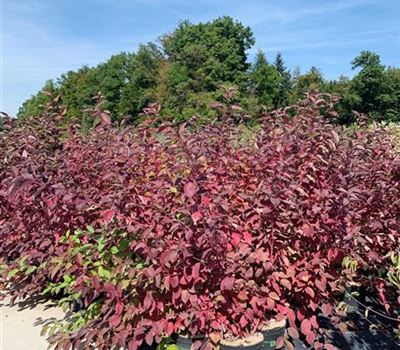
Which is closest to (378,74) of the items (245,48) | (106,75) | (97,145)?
(245,48)

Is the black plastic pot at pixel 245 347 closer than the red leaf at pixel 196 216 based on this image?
No

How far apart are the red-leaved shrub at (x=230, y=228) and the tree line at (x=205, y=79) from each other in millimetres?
27217

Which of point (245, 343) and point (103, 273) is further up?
point (103, 273)

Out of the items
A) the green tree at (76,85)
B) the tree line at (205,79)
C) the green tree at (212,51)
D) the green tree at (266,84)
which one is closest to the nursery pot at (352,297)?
the tree line at (205,79)

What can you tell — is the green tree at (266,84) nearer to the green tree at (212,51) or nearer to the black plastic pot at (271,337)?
the green tree at (212,51)

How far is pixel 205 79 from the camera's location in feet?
108

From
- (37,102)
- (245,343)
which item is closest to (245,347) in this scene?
(245,343)

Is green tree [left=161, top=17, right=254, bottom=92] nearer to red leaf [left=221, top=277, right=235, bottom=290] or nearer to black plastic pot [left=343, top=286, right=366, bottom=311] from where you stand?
black plastic pot [left=343, top=286, right=366, bottom=311]

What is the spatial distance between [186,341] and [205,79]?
1260 inches

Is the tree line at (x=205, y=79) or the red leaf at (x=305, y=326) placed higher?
the tree line at (x=205, y=79)

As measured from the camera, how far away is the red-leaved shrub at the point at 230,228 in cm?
163

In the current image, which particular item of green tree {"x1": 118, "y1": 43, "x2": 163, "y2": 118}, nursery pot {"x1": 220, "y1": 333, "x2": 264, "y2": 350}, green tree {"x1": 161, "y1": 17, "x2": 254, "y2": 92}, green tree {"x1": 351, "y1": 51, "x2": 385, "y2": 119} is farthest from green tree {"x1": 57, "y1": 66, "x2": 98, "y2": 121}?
nursery pot {"x1": 220, "y1": 333, "x2": 264, "y2": 350}

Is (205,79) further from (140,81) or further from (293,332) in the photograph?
(293,332)

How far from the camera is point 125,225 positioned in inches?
67.9
